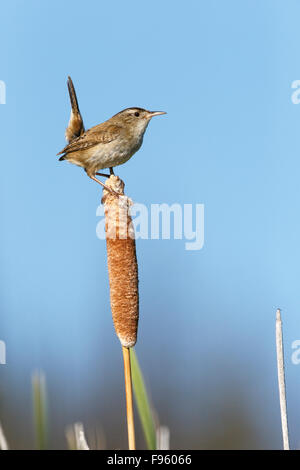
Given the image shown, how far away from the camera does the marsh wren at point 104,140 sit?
358 centimetres

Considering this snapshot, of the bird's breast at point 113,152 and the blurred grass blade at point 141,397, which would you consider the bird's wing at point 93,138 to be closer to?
the bird's breast at point 113,152

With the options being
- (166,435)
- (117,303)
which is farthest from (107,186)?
(166,435)

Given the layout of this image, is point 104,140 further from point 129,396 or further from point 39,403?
point 129,396

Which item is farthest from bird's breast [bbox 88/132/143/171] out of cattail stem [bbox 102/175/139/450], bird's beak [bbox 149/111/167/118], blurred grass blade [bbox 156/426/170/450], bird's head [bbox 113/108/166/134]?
blurred grass blade [bbox 156/426/170/450]

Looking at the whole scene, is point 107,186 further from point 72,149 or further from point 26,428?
point 26,428

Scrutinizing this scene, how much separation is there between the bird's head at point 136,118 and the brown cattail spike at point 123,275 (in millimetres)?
2077

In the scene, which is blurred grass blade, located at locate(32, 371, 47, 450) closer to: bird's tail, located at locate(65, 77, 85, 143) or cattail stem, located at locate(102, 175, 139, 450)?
cattail stem, located at locate(102, 175, 139, 450)

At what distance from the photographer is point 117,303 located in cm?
181

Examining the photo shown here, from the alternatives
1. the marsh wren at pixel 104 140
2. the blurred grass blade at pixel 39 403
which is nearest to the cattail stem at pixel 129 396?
the blurred grass blade at pixel 39 403

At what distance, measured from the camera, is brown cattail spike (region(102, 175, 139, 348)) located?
181cm

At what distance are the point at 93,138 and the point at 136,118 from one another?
1.26 feet

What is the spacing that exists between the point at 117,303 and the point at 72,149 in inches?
78.4

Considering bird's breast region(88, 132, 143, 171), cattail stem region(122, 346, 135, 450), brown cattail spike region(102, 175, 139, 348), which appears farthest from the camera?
bird's breast region(88, 132, 143, 171)

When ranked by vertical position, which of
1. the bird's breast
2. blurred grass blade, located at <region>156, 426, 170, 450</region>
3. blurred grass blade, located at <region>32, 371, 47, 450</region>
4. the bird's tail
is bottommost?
blurred grass blade, located at <region>156, 426, 170, 450</region>
